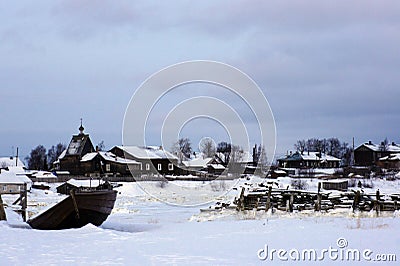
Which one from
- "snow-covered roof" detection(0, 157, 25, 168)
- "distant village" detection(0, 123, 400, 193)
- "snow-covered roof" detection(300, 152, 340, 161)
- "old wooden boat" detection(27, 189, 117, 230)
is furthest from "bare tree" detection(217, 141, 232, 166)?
"old wooden boat" detection(27, 189, 117, 230)

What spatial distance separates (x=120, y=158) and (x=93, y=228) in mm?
61850

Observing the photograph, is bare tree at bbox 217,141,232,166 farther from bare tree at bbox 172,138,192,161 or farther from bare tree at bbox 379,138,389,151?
bare tree at bbox 379,138,389,151

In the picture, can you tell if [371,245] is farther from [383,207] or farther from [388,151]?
[388,151]

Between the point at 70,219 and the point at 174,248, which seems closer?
the point at 174,248

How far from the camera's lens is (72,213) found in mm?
17219

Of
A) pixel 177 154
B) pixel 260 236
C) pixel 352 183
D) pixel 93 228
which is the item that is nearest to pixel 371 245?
pixel 260 236

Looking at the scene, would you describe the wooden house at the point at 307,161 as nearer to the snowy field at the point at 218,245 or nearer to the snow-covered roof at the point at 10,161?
the snow-covered roof at the point at 10,161

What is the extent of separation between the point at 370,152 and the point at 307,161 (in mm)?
14174

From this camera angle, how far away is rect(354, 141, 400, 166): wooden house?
107 metres

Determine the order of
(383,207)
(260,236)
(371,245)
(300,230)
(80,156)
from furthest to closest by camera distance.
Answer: (80,156), (383,207), (300,230), (260,236), (371,245)

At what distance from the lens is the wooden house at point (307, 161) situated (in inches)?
4055

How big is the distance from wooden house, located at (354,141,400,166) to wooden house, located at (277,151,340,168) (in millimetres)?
6591

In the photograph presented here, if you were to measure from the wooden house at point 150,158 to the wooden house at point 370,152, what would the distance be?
45015 mm

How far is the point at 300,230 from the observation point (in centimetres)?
Answer: 1459
